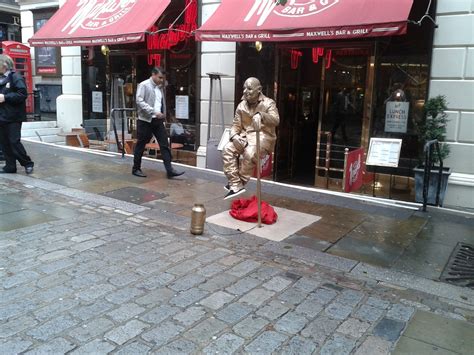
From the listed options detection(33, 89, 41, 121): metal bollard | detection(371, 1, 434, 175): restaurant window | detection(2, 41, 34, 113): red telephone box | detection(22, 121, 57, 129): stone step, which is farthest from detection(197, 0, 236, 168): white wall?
detection(2, 41, 34, 113): red telephone box

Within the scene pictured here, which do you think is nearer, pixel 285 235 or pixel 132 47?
pixel 285 235

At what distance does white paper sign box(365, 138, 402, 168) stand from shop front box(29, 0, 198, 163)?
4300 millimetres

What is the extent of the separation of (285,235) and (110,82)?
882 centimetres

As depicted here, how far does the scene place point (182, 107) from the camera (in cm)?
1100

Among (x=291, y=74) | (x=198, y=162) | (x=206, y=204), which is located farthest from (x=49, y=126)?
(x=206, y=204)

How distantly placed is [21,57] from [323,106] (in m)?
10.7

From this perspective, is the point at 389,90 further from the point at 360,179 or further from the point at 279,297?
the point at 279,297

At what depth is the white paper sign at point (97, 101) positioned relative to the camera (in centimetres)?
1308

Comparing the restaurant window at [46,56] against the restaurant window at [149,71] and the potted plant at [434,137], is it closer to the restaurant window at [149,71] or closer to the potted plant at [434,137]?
the restaurant window at [149,71]

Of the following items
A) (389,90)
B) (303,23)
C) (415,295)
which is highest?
(303,23)

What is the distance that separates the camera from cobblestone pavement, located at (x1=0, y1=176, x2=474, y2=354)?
10.6 feet

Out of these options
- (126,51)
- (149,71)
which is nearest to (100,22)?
(126,51)

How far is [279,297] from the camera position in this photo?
398 cm

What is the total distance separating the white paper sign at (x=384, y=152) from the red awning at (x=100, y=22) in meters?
4.80
